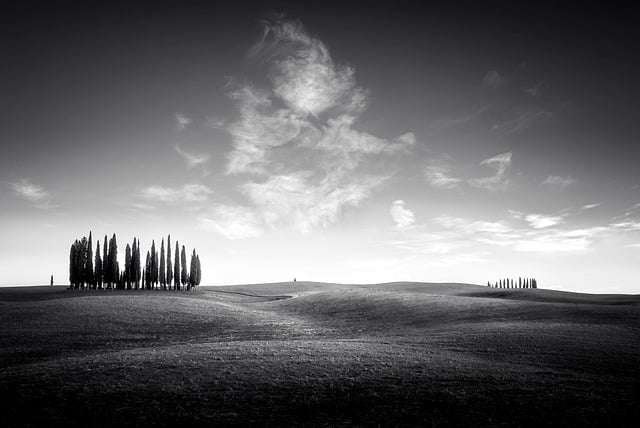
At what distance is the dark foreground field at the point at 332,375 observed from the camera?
49.0ft

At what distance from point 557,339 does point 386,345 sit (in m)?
12.5

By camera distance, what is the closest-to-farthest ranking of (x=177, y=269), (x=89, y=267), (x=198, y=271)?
(x=89, y=267) → (x=177, y=269) → (x=198, y=271)

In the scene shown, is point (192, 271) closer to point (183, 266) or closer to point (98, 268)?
point (183, 266)

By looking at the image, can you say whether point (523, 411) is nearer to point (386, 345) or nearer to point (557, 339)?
point (386, 345)

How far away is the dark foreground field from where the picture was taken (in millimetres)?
14922

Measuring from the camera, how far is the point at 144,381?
18688 mm

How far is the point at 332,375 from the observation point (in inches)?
762

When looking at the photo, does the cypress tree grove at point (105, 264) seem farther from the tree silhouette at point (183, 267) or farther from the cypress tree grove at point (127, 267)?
the tree silhouette at point (183, 267)

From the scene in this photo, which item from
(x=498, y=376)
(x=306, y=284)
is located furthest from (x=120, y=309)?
(x=306, y=284)

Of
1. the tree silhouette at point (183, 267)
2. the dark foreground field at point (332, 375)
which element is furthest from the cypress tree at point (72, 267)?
the dark foreground field at point (332, 375)

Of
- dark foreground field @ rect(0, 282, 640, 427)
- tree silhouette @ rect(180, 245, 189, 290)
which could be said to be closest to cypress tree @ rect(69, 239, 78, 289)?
tree silhouette @ rect(180, 245, 189, 290)

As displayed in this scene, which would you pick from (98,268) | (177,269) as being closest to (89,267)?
(98,268)

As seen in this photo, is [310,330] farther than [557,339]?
Yes

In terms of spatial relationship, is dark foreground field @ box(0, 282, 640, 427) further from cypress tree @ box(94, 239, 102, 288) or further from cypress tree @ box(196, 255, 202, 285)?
cypress tree @ box(196, 255, 202, 285)
